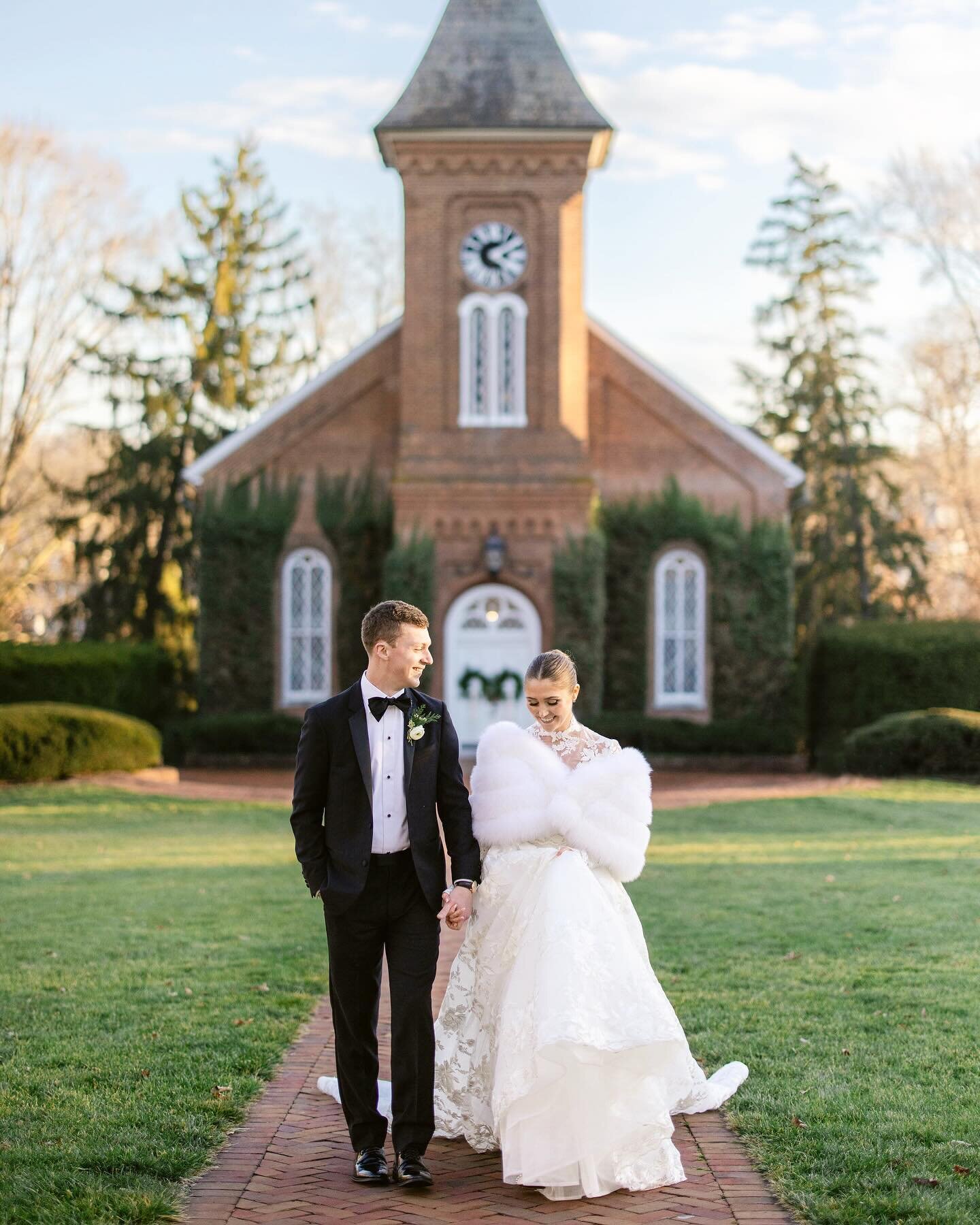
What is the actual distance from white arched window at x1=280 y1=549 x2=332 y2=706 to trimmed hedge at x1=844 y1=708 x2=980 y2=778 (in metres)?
9.65

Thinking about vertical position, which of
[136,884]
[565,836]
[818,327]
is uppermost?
[818,327]

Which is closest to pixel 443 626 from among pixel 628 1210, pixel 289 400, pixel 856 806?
pixel 289 400

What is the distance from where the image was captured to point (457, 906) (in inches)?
210

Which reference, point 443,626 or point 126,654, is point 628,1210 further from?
point 126,654

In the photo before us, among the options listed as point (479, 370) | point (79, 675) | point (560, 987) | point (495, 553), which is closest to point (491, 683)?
point (495, 553)

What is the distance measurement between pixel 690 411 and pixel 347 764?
21.6m

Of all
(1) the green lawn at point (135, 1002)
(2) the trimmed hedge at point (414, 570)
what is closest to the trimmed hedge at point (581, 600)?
(2) the trimmed hedge at point (414, 570)

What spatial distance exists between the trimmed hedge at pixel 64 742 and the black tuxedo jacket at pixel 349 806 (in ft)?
53.5

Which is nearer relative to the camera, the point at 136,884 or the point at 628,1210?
the point at 628,1210

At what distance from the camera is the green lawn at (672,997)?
5352mm

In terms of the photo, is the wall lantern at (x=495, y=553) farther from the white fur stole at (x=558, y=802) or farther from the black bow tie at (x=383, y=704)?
the black bow tie at (x=383, y=704)

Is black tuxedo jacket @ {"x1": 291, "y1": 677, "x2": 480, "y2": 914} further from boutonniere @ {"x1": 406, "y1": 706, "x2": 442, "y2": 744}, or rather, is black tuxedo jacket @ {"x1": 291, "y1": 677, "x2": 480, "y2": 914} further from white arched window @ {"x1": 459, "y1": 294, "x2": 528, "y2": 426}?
white arched window @ {"x1": 459, "y1": 294, "x2": 528, "y2": 426}

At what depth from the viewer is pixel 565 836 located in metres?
5.65

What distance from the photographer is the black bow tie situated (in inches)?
215
